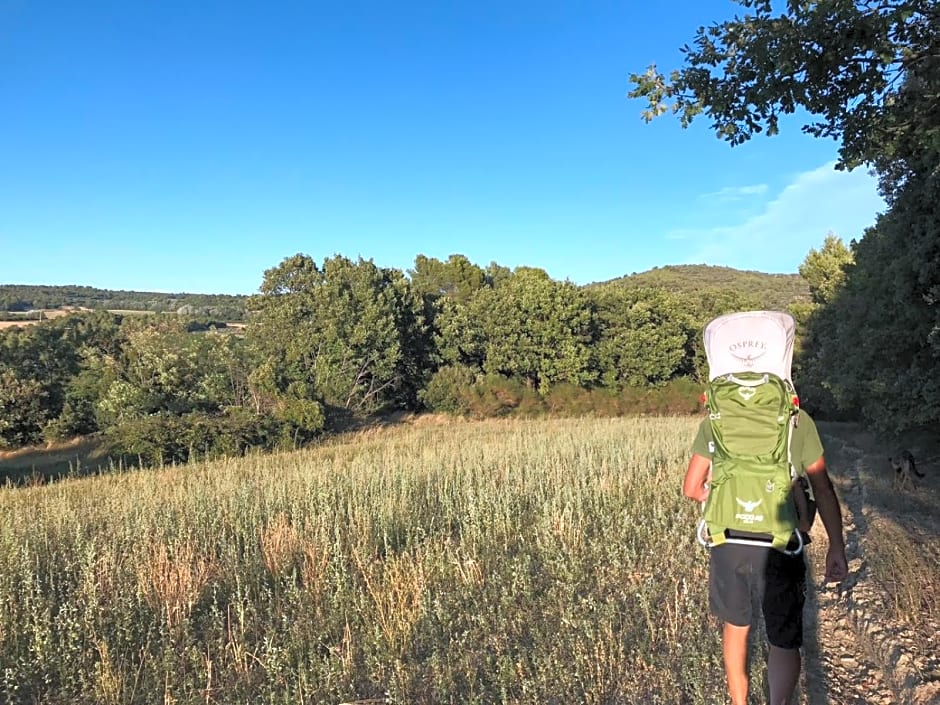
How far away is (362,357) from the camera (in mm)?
29016

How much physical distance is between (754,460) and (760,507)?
0.67 feet

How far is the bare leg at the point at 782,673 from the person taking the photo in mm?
2490

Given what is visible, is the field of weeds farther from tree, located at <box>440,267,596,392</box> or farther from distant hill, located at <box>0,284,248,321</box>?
distant hill, located at <box>0,284,248,321</box>

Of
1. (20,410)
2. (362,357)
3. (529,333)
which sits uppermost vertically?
(529,333)

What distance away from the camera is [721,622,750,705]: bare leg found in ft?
8.48

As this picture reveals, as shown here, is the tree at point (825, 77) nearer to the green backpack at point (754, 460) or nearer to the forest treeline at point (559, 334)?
the forest treeline at point (559, 334)

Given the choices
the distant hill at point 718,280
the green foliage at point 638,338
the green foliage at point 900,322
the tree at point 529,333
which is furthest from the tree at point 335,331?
the distant hill at point 718,280

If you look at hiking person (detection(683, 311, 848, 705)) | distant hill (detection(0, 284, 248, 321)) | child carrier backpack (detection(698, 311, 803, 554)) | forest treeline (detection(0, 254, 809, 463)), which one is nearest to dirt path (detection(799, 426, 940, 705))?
hiking person (detection(683, 311, 848, 705))

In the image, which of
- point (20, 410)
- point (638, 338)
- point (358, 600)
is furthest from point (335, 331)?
point (358, 600)

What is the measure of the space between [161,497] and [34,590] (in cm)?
293

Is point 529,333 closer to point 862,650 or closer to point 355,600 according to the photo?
point 355,600

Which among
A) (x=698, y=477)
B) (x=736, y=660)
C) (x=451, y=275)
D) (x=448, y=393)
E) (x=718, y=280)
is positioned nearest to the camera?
(x=736, y=660)

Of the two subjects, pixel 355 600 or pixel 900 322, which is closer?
pixel 355 600

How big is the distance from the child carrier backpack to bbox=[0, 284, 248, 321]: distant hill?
81.0m
